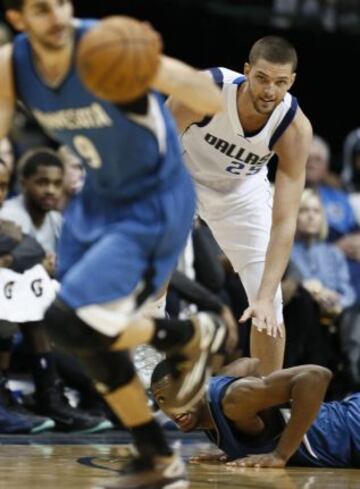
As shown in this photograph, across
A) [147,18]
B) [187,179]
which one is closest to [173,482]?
[187,179]

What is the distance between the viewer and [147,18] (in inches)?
460

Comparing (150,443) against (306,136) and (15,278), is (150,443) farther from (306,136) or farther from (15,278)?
(15,278)

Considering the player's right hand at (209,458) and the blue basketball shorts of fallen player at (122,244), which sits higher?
the blue basketball shorts of fallen player at (122,244)

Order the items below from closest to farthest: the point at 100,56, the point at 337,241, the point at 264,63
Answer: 1. the point at 100,56
2. the point at 264,63
3. the point at 337,241

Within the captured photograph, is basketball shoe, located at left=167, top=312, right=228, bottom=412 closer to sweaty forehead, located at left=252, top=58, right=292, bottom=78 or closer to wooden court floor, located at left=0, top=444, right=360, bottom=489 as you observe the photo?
wooden court floor, located at left=0, top=444, right=360, bottom=489

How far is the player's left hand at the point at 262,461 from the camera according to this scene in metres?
5.40

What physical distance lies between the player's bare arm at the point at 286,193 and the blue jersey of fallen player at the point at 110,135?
1561mm

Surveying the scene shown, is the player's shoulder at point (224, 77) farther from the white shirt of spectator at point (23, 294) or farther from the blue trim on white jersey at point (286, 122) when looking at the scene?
the white shirt of spectator at point (23, 294)

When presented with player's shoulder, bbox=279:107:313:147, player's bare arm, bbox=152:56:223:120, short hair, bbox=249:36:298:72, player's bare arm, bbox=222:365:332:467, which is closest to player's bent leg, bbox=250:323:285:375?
player's bare arm, bbox=222:365:332:467

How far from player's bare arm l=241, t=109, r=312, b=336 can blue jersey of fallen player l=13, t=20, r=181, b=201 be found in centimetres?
156

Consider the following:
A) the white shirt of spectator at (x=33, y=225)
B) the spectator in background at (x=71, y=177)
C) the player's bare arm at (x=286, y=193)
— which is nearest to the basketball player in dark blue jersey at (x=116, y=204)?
the player's bare arm at (x=286, y=193)

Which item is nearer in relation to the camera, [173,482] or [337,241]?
[173,482]

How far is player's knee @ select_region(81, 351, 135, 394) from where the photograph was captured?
420cm

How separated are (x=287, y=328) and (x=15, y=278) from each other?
2266 millimetres
